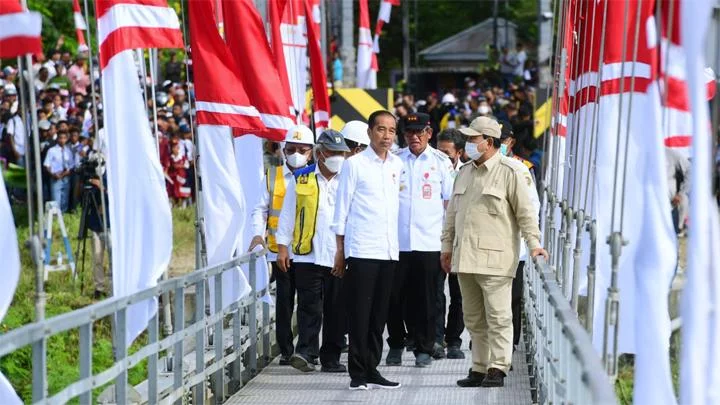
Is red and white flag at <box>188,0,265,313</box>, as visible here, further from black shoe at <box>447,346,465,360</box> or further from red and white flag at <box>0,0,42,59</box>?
red and white flag at <box>0,0,42,59</box>

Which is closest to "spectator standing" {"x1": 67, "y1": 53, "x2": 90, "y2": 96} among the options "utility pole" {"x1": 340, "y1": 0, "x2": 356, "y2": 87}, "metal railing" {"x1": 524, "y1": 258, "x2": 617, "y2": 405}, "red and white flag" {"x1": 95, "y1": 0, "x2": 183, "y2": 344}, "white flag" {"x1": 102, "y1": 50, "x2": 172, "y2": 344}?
"utility pole" {"x1": 340, "y1": 0, "x2": 356, "y2": 87}

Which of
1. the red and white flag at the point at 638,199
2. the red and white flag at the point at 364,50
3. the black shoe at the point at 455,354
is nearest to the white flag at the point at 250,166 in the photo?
the black shoe at the point at 455,354

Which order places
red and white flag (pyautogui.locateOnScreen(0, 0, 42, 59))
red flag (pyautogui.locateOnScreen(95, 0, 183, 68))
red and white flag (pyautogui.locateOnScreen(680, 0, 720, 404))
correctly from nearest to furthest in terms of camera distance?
red and white flag (pyautogui.locateOnScreen(680, 0, 720, 404)) < red and white flag (pyautogui.locateOnScreen(0, 0, 42, 59)) < red flag (pyautogui.locateOnScreen(95, 0, 183, 68))

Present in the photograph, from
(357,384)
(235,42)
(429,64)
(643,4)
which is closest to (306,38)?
(235,42)

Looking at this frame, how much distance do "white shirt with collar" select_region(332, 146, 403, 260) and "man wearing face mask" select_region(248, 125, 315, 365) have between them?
153 cm

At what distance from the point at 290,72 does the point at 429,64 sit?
59488 mm

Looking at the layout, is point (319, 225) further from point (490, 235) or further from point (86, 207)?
point (86, 207)

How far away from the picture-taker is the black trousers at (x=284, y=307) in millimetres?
13398

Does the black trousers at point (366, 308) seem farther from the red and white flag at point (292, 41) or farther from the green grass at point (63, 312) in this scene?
the red and white flag at point (292, 41)

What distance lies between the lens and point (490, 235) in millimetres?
11516

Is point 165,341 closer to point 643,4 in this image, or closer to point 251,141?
point 643,4

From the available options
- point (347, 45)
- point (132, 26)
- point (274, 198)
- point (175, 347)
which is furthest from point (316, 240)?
point (347, 45)

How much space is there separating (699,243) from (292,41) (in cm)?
1189

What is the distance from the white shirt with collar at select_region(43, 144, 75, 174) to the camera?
25312 millimetres
